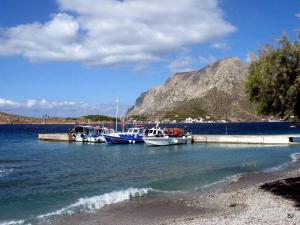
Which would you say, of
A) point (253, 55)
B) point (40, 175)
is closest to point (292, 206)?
point (253, 55)

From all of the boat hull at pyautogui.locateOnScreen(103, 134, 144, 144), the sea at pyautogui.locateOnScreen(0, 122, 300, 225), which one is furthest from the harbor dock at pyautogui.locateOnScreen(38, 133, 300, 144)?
the sea at pyautogui.locateOnScreen(0, 122, 300, 225)

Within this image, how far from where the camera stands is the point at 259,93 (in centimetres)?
2698

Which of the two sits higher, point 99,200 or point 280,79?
point 280,79

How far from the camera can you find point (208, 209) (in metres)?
24.8

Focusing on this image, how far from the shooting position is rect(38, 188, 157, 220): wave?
84.5 ft

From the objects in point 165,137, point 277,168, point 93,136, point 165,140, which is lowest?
point 277,168

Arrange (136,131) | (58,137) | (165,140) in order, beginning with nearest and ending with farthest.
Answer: (165,140)
(136,131)
(58,137)

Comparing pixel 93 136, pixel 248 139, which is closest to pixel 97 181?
pixel 248 139

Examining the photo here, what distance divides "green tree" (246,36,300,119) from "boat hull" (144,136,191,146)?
58624mm

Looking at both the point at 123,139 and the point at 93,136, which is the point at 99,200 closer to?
the point at 123,139

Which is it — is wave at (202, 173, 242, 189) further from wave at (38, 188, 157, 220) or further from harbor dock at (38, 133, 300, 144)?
harbor dock at (38, 133, 300, 144)

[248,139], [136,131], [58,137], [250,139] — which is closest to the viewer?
[250,139]

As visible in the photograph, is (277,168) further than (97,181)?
Yes

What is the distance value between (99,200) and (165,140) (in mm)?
58824
